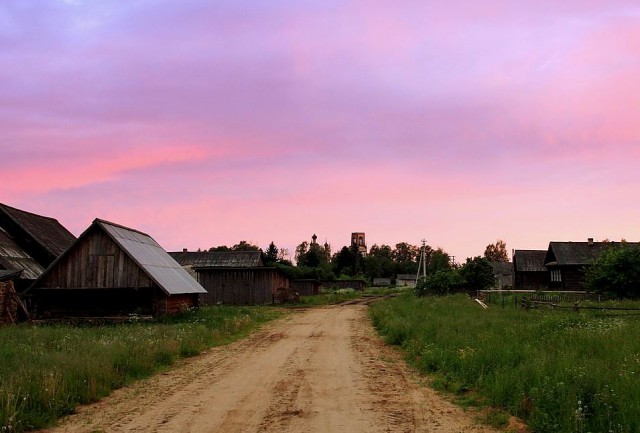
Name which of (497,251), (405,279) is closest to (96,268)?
(405,279)

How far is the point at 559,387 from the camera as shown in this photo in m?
8.71

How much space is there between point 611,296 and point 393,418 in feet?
100

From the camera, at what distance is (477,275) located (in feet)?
177

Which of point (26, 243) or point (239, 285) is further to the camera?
point (239, 285)

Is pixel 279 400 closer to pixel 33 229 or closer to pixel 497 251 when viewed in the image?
pixel 33 229

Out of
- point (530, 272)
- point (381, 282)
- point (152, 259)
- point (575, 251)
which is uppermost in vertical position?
point (575, 251)

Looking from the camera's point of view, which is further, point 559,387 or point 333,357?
point 333,357

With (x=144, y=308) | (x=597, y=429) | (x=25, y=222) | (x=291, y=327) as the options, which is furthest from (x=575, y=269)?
(x=597, y=429)

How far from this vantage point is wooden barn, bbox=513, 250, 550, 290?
64.7 m

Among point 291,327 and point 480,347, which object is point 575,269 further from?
point 480,347

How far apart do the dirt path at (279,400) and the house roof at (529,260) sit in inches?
2087

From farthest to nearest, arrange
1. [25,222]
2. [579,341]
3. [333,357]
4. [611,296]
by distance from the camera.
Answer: [25,222] → [611,296] → [333,357] → [579,341]

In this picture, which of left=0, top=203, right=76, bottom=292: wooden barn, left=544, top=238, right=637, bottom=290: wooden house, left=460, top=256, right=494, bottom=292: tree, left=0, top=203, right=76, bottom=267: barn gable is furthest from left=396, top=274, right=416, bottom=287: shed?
left=0, top=203, right=76, bottom=267: barn gable

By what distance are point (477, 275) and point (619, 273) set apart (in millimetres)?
20270
